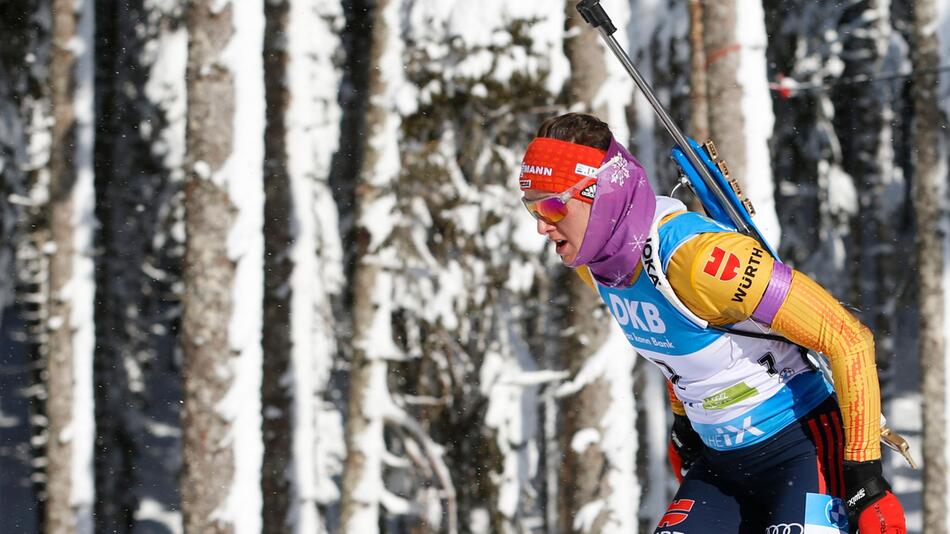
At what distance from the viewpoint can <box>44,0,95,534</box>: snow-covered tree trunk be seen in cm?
945

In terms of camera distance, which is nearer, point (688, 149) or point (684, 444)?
point (688, 149)

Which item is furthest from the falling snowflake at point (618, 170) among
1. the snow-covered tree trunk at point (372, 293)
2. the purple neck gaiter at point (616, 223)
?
the snow-covered tree trunk at point (372, 293)

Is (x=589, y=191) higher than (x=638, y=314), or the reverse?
(x=589, y=191)

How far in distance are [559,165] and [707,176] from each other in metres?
0.49

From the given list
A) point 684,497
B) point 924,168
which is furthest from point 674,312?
point 924,168

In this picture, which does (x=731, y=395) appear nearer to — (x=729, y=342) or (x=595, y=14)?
(x=729, y=342)

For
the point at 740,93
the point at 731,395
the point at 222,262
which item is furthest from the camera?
the point at 740,93

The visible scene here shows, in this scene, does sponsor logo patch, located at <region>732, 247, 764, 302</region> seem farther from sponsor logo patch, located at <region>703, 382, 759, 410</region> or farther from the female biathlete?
sponsor logo patch, located at <region>703, 382, 759, 410</region>

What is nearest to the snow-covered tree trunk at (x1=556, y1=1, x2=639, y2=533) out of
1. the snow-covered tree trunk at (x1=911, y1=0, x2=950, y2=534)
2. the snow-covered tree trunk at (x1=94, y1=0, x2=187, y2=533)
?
the snow-covered tree trunk at (x1=911, y1=0, x2=950, y2=534)

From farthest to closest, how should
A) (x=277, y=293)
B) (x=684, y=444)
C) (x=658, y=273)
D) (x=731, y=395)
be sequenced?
(x=277, y=293)
(x=684, y=444)
(x=731, y=395)
(x=658, y=273)

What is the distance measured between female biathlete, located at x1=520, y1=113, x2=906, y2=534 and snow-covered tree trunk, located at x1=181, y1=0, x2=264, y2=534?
3702 millimetres

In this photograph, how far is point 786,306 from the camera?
3074mm

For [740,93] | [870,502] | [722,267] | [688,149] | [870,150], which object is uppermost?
[870,150]

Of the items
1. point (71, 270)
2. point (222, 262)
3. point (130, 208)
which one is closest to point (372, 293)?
point (222, 262)
